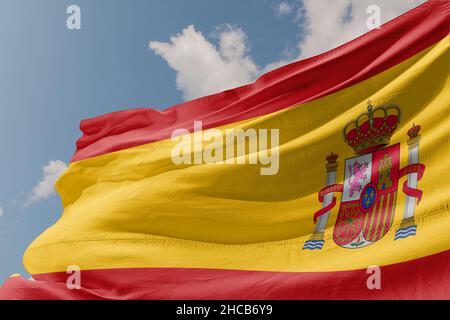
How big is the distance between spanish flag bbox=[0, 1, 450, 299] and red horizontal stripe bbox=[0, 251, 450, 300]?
0.05 ft

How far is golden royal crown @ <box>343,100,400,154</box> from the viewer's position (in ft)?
21.5

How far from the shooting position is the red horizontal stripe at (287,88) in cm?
689

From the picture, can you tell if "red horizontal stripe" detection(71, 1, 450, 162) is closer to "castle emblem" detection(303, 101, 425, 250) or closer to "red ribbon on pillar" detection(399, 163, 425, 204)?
"castle emblem" detection(303, 101, 425, 250)

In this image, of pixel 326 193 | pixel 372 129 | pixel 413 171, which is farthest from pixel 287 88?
pixel 413 171

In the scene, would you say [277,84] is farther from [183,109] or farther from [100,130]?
[100,130]

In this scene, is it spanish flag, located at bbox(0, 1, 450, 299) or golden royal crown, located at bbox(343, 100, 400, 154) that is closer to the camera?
spanish flag, located at bbox(0, 1, 450, 299)

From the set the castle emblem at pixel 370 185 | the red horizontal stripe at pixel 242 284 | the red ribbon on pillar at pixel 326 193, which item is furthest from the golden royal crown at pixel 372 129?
the red horizontal stripe at pixel 242 284

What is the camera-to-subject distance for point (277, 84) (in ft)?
26.8

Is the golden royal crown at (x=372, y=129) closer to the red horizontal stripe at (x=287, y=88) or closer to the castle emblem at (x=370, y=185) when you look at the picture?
the castle emblem at (x=370, y=185)

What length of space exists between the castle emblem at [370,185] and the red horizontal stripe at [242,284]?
18.6 inches

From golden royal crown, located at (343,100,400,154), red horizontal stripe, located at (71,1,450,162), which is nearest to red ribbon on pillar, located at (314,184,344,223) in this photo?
golden royal crown, located at (343,100,400,154)

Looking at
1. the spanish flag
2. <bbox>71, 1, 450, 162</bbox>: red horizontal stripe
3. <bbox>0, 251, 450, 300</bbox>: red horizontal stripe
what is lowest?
<bbox>0, 251, 450, 300</bbox>: red horizontal stripe

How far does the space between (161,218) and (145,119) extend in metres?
2.66
